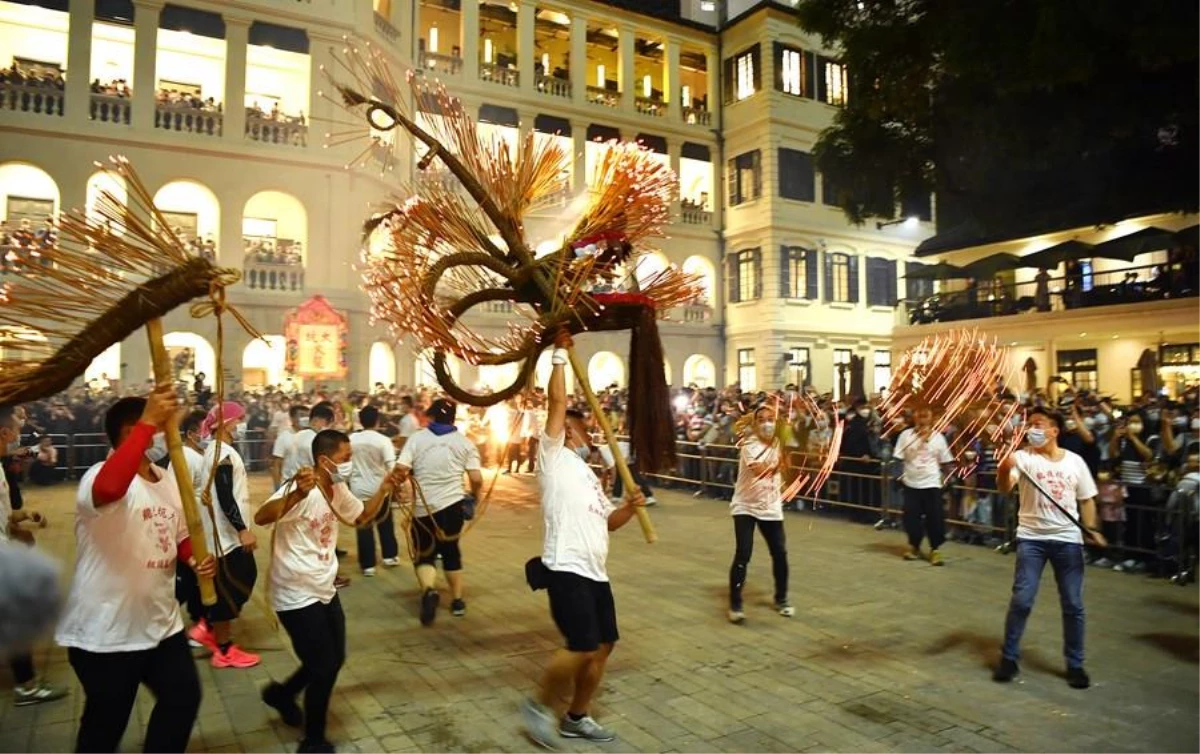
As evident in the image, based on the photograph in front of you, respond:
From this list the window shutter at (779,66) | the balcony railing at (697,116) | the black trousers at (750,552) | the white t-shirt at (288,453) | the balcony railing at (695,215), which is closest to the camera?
the black trousers at (750,552)

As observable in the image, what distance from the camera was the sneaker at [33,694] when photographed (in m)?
4.86

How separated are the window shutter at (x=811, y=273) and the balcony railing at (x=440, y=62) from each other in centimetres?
1421

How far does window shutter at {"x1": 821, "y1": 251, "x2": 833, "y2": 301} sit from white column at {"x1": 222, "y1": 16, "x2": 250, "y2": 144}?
20.4m

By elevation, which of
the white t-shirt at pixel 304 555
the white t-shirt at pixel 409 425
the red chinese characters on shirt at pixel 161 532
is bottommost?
the white t-shirt at pixel 304 555

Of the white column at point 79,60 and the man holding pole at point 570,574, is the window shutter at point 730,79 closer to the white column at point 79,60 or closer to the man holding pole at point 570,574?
the white column at point 79,60

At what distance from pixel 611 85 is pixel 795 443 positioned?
2517 cm

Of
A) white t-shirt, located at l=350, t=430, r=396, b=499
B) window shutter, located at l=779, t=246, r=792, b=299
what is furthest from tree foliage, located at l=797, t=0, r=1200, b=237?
window shutter, located at l=779, t=246, r=792, b=299

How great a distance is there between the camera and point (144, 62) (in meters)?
19.8

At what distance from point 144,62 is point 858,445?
19608 mm

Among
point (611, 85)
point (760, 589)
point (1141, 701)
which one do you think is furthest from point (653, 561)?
point (611, 85)

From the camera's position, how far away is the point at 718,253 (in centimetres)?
3075

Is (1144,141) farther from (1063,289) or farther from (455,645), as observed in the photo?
(455,645)

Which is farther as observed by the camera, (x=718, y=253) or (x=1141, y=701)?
(x=718, y=253)

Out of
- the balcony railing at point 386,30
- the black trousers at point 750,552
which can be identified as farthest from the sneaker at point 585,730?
the balcony railing at point 386,30
